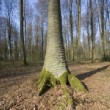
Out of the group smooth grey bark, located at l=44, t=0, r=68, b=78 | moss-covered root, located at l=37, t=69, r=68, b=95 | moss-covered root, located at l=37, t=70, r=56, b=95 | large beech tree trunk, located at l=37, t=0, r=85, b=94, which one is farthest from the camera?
smooth grey bark, located at l=44, t=0, r=68, b=78

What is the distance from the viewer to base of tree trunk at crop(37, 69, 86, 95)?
6.97 metres

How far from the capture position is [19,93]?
642 cm

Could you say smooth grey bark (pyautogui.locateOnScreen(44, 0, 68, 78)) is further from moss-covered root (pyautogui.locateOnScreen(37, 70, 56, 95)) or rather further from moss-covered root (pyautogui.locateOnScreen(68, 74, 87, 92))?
moss-covered root (pyautogui.locateOnScreen(68, 74, 87, 92))

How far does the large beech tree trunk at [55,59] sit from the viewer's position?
7.37m

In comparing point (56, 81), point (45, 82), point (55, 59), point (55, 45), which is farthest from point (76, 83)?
point (55, 45)

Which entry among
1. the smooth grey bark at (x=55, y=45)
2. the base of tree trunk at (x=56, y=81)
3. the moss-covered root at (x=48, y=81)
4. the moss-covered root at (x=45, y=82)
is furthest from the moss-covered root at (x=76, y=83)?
the moss-covered root at (x=45, y=82)

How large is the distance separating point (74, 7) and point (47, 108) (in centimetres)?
2504

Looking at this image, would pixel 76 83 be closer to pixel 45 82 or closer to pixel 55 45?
pixel 45 82

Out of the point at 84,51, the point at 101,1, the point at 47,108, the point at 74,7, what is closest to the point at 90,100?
Answer: the point at 47,108

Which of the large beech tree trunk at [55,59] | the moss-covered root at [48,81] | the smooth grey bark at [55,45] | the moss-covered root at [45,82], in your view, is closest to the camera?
the moss-covered root at [45,82]

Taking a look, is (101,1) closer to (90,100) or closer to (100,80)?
(100,80)

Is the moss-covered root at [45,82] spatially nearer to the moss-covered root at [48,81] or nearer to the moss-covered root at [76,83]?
the moss-covered root at [48,81]

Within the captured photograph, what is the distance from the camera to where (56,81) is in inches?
290

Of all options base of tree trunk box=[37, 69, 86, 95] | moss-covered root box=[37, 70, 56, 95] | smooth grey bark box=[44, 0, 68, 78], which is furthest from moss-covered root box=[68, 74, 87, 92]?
moss-covered root box=[37, 70, 56, 95]
